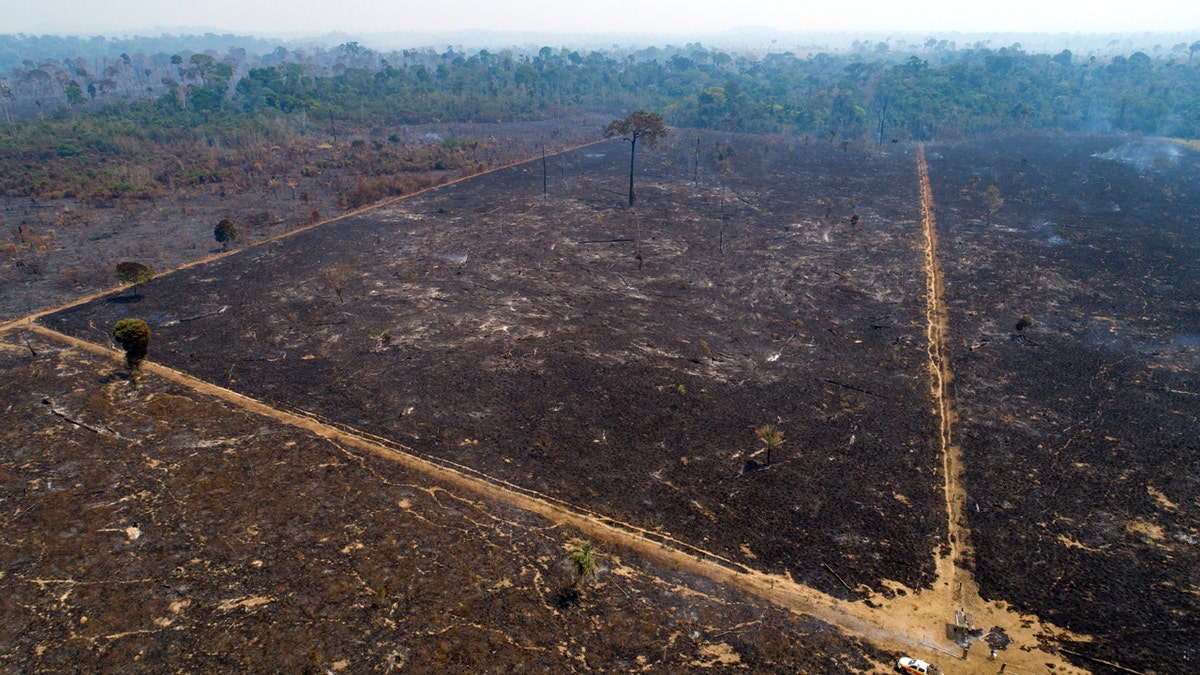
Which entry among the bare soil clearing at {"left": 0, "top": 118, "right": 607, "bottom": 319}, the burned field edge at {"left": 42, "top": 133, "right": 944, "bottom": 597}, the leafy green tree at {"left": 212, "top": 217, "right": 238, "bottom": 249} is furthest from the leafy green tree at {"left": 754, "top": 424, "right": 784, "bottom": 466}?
the leafy green tree at {"left": 212, "top": 217, "right": 238, "bottom": 249}

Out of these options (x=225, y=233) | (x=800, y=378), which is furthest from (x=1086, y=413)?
(x=225, y=233)

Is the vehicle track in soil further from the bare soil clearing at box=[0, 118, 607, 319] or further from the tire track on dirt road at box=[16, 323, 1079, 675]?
the bare soil clearing at box=[0, 118, 607, 319]

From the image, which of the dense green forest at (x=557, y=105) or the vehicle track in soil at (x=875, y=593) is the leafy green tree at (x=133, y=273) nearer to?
the vehicle track in soil at (x=875, y=593)

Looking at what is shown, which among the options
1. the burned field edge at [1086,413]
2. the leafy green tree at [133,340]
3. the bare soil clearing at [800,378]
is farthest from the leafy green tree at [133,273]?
the burned field edge at [1086,413]

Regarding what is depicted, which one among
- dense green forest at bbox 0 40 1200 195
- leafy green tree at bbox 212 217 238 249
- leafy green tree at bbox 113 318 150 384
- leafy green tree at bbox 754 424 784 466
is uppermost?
dense green forest at bbox 0 40 1200 195

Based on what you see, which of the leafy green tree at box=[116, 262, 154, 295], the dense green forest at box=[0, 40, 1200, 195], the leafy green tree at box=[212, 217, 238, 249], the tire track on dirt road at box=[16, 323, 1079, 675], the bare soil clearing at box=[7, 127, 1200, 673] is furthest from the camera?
the dense green forest at box=[0, 40, 1200, 195]

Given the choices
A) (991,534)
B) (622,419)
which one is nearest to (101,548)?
(622,419)
